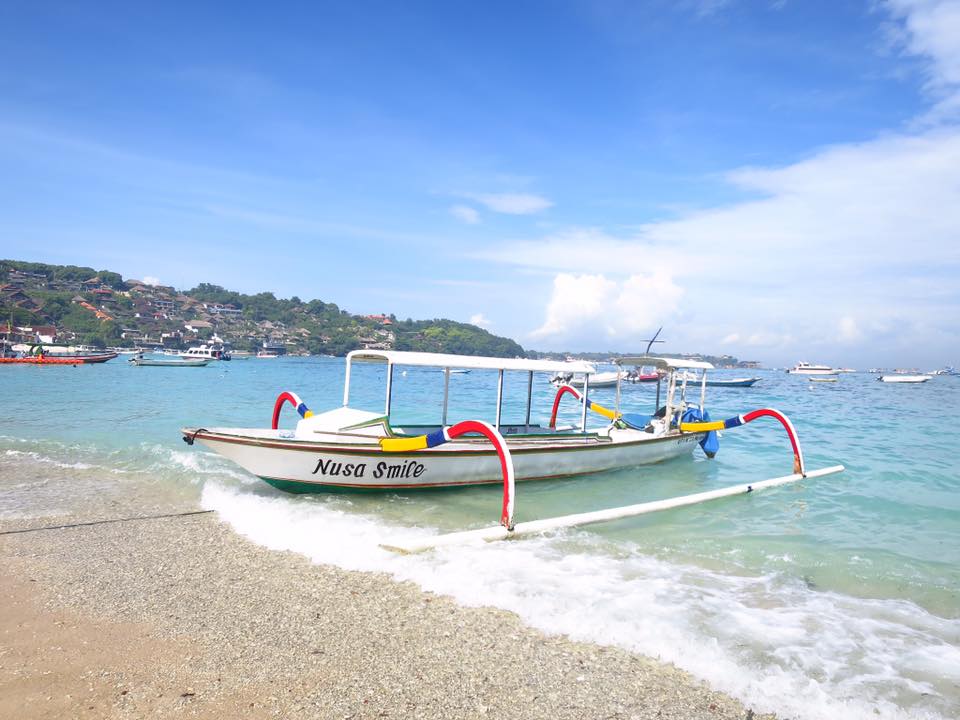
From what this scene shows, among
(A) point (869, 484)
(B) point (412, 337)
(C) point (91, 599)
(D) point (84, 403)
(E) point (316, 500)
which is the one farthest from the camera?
(B) point (412, 337)

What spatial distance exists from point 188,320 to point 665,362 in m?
163

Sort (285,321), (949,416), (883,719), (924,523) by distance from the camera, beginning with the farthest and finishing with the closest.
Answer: (285,321) < (949,416) < (924,523) < (883,719)

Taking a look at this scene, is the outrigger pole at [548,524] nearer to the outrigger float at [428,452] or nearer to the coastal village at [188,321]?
the outrigger float at [428,452]

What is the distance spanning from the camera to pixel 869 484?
14.7m

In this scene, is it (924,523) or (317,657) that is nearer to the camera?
(317,657)

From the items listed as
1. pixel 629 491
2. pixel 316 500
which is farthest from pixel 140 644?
pixel 629 491

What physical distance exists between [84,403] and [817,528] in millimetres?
28583

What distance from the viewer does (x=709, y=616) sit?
6.34 metres

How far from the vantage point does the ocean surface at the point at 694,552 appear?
18.0 feet

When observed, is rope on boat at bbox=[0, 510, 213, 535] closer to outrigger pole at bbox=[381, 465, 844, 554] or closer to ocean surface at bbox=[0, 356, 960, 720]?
ocean surface at bbox=[0, 356, 960, 720]

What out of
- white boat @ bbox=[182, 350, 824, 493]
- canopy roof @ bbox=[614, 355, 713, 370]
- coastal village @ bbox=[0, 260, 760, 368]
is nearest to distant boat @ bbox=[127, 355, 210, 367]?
coastal village @ bbox=[0, 260, 760, 368]

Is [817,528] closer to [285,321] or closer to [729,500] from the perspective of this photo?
[729,500]

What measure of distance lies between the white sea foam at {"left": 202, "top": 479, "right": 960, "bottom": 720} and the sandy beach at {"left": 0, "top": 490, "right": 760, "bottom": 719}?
39 centimetres

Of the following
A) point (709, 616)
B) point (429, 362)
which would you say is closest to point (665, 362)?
point (429, 362)
